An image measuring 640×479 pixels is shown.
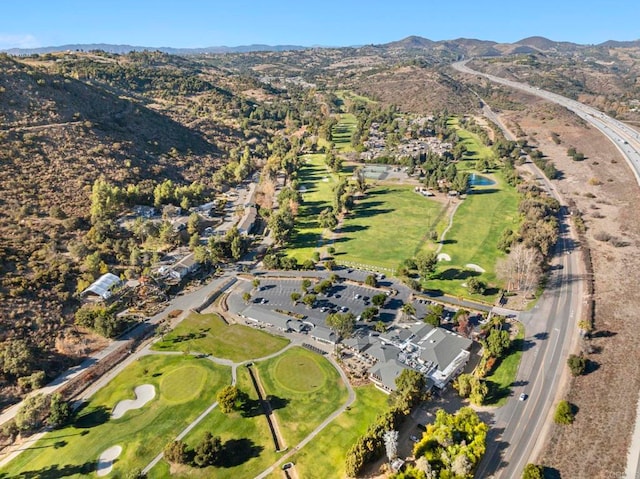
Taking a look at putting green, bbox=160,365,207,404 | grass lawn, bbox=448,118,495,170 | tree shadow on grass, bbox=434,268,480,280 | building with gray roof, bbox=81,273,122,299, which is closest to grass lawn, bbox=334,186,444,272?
tree shadow on grass, bbox=434,268,480,280

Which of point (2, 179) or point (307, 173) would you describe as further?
point (307, 173)

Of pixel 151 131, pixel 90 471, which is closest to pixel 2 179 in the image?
pixel 151 131

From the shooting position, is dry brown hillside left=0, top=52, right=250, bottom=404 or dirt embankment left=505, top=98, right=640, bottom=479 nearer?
dirt embankment left=505, top=98, right=640, bottom=479

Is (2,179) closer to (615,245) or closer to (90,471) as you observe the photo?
(90,471)

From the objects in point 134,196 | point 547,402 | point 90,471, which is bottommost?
point 90,471

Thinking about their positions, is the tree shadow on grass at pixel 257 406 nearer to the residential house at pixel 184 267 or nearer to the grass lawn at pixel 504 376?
the grass lawn at pixel 504 376

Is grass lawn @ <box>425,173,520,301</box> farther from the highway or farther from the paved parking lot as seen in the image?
the paved parking lot
